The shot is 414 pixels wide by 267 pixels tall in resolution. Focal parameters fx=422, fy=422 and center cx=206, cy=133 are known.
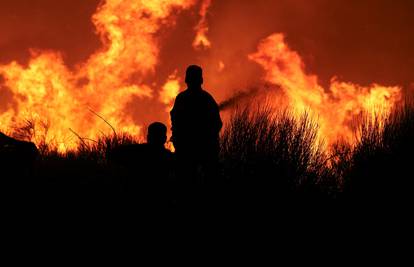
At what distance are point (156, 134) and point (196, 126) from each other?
572 millimetres

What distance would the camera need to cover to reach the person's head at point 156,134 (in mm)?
5649

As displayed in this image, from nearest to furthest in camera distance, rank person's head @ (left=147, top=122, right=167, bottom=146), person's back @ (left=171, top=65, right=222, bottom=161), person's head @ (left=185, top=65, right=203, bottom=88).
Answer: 1. person's head @ (left=185, top=65, right=203, bottom=88)
2. person's back @ (left=171, top=65, right=222, bottom=161)
3. person's head @ (left=147, top=122, right=167, bottom=146)

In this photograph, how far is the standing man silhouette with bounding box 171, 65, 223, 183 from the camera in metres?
5.45

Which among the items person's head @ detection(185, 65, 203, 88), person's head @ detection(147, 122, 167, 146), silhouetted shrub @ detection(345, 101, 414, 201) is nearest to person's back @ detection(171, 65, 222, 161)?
person's head @ detection(185, 65, 203, 88)

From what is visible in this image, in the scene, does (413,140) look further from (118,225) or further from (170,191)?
(118,225)

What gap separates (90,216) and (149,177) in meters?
1.04

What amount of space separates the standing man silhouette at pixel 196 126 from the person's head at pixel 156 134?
0.87ft

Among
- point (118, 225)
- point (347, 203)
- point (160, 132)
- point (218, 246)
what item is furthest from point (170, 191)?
→ point (347, 203)

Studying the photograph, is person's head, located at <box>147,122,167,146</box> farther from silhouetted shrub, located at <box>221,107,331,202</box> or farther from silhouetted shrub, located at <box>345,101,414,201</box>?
silhouetted shrub, located at <box>345,101,414,201</box>

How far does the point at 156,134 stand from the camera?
5.66 m

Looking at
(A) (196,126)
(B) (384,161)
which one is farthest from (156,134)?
(B) (384,161)

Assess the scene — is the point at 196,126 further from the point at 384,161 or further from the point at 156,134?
the point at 384,161

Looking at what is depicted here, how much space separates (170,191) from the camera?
5.95m

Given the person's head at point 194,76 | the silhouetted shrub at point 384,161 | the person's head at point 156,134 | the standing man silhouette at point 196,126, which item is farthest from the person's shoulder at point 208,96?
the silhouetted shrub at point 384,161
